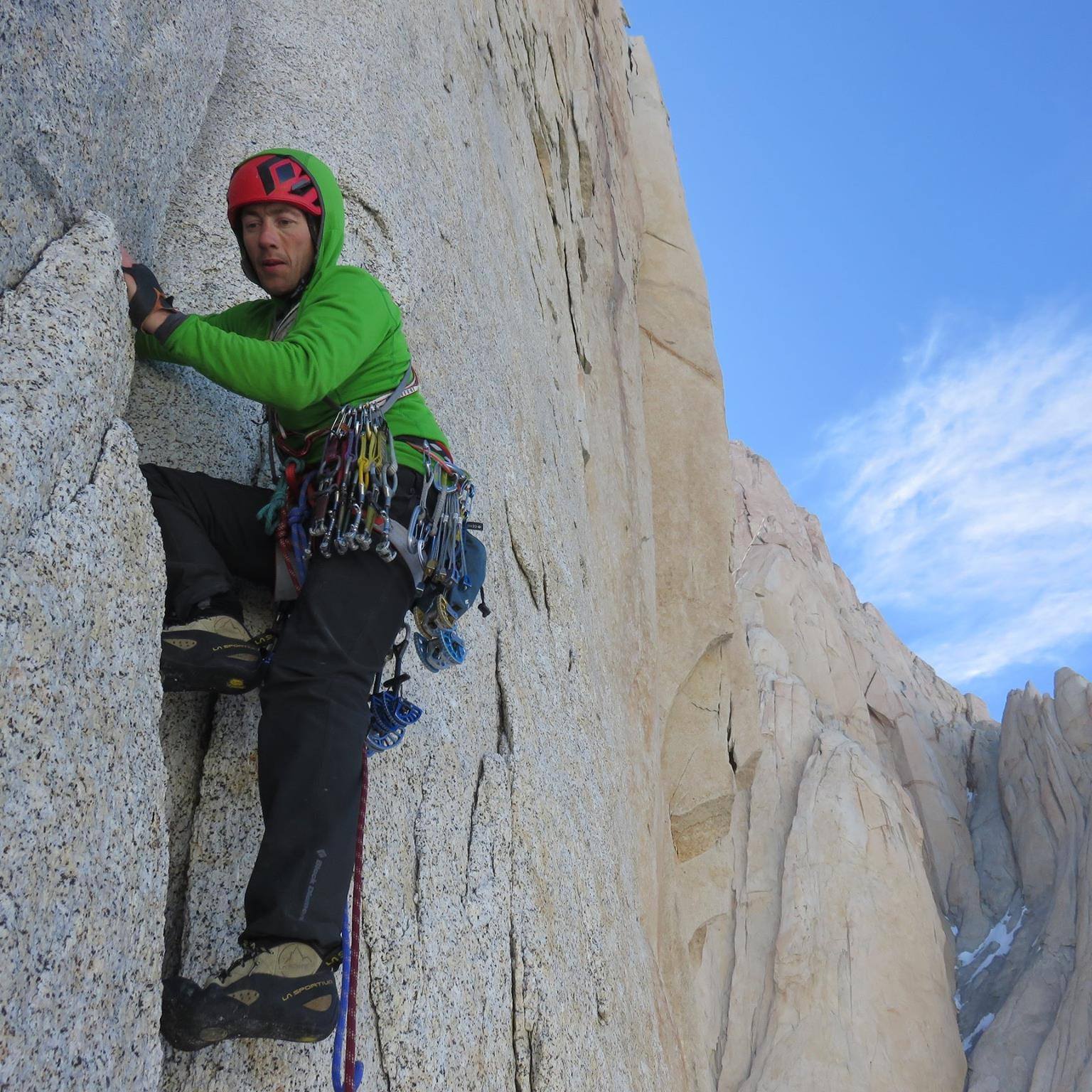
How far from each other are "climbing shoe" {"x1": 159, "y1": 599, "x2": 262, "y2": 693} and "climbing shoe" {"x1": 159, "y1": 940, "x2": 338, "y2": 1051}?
70 cm

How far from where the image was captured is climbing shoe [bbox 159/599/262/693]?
8.78 feet

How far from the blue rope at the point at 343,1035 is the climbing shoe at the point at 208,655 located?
25.6 inches

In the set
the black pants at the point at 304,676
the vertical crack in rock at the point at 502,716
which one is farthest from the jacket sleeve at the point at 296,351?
the vertical crack in rock at the point at 502,716

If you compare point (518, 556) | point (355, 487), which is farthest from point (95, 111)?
point (518, 556)

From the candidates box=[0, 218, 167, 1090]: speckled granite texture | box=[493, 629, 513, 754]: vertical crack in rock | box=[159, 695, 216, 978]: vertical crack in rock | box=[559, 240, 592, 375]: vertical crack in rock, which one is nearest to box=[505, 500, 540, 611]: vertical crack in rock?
box=[493, 629, 513, 754]: vertical crack in rock

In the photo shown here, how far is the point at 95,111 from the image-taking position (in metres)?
2.96

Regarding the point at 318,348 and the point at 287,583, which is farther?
the point at 287,583

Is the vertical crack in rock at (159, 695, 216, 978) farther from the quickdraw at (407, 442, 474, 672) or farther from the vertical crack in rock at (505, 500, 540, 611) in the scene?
the vertical crack in rock at (505, 500, 540, 611)

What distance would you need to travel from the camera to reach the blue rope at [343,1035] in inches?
99.8

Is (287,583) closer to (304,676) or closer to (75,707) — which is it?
(304,676)

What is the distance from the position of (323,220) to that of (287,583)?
1.10 m

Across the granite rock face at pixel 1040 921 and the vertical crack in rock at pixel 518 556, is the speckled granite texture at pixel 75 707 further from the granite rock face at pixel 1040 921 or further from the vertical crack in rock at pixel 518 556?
the granite rock face at pixel 1040 921

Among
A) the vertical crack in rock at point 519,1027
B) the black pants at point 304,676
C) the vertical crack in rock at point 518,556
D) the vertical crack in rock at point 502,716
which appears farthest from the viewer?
the vertical crack in rock at point 518,556

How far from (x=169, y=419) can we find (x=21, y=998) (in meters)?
1.99
